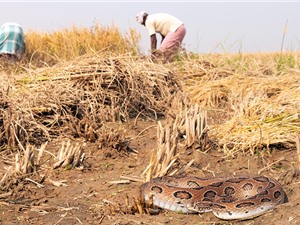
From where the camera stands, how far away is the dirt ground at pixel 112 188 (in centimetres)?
419

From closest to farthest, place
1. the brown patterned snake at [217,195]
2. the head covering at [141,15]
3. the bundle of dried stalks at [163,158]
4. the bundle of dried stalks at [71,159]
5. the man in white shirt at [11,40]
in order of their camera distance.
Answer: the brown patterned snake at [217,195], the bundle of dried stalks at [163,158], the bundle of dried stalks at [71,159], the man in white shirt at [11,40], the head covering at [141,15]

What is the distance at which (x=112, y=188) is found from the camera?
5.01m

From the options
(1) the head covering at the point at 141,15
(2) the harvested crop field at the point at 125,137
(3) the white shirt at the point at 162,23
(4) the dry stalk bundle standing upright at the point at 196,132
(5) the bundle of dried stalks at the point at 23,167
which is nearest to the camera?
(2) the harvested crop field at the point at 125,137

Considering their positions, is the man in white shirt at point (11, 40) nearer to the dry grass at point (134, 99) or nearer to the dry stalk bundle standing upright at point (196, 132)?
the dry grass at point (134, 99)

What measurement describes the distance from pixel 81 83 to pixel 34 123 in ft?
3.81

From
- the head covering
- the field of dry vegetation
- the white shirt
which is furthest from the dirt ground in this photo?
the head covering

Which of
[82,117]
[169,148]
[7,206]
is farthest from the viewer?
Answer: [82,117]

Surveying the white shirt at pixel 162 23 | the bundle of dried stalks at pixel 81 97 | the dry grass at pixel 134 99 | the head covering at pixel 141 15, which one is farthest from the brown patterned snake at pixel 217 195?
the head covering at pixel 141 15

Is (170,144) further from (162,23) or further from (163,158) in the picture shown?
(162,23)

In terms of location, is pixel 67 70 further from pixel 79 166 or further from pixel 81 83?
pixel 79 166

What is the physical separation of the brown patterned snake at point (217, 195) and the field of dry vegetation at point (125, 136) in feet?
0.27

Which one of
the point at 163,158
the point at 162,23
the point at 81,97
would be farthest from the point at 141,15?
the point at 163,158

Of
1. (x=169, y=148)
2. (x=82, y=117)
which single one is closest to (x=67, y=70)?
(x=82, y=117)

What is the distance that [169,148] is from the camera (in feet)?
16.8
